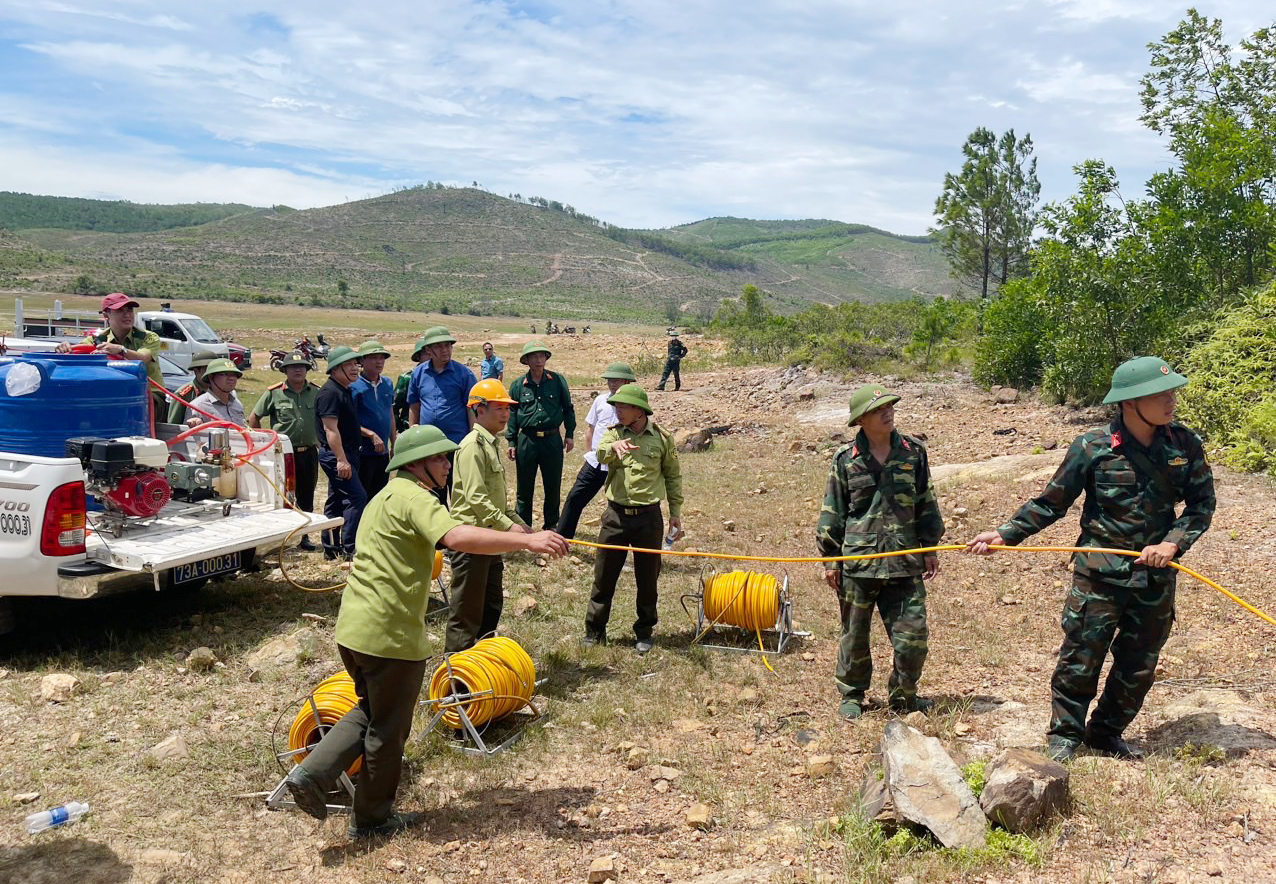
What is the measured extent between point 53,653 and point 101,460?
1302mm

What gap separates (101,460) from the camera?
5582 millimetres

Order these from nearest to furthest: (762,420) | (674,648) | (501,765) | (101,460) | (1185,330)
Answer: (501,765)
(101,460)
(674,648)
(1185,330)
(762,420)

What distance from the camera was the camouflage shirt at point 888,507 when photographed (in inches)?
191

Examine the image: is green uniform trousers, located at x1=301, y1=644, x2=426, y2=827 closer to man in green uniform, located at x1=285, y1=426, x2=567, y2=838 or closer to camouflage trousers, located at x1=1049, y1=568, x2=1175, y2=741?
man in green uniform, located at x1=285, y1=426, x2=567, y2=838

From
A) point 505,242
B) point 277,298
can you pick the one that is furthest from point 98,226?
point 277,298

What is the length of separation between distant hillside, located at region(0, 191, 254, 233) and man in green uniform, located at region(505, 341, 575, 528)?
518 ft

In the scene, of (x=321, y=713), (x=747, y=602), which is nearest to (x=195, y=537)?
(x=321, y=713)

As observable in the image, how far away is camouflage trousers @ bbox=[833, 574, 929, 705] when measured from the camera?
4.89 metres

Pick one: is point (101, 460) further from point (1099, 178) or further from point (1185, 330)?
point (1099, 178)

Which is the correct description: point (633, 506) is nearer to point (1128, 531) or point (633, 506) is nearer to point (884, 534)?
point (884, 534)

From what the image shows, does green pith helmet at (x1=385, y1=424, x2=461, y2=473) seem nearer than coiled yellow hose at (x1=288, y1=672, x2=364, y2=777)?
Yes

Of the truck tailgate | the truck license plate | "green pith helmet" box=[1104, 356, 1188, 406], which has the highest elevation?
"green pith helmet" box=[1104, 356, 1188, 406]

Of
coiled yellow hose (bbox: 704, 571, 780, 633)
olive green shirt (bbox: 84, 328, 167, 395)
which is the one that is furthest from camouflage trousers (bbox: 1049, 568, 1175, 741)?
olive green shirt (bbox: 84, 328, 167, 395)

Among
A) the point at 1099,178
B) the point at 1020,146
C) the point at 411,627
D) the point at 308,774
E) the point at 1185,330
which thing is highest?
the point at 1020,146
